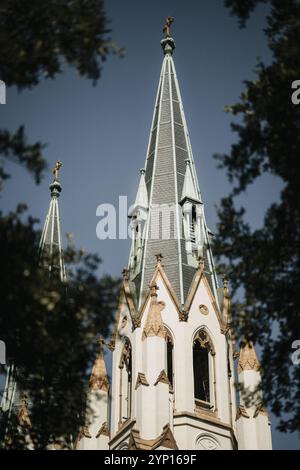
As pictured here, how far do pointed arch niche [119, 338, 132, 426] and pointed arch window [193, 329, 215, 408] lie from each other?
2.24 metres

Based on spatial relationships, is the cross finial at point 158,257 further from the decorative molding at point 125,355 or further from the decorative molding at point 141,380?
the decorative molding at point 141,380

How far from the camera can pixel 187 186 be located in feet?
111

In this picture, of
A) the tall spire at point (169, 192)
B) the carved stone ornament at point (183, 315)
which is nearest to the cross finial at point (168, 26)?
the tall spire at point (169, 192)

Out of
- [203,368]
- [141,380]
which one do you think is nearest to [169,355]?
[203,368]

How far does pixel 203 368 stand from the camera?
29.6m

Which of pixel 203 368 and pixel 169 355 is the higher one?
pixel 169 355

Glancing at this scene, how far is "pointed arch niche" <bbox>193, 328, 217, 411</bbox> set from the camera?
93.5 feet

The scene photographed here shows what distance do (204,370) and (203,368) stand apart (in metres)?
0.10

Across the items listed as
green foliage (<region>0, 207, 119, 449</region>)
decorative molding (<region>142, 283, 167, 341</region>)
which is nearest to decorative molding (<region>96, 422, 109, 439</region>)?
decorative molding (<region>142, 283, 167, 341</region>)

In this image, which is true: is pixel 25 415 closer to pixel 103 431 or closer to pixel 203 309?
pixel 103 431

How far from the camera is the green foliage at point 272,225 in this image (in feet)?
45.9

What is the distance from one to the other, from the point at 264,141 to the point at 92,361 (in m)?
4.68

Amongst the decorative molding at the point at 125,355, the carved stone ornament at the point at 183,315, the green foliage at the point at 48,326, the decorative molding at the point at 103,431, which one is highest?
the carved stone ornament at the point at 183,315

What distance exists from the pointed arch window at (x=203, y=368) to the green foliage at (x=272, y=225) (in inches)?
565
